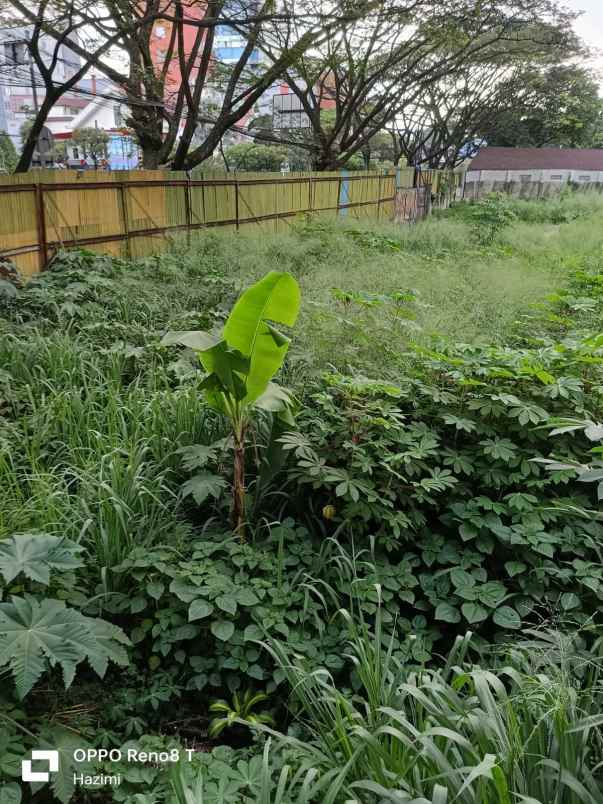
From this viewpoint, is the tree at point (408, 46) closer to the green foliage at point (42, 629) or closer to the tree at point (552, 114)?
the tree at point (552, 114)

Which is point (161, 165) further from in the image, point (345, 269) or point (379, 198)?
point (379, 198)

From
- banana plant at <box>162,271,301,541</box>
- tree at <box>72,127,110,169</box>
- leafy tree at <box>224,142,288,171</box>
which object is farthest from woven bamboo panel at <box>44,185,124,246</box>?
leafy tree at <box>224,142,288,171</box>

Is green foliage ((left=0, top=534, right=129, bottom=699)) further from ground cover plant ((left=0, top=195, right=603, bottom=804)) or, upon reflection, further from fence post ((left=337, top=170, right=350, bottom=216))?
fence post ((left=337, top=170, right=350, bottom=216))

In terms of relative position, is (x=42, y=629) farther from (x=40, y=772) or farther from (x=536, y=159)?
(x=536, y=159)

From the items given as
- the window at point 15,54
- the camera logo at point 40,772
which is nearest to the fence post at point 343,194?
the window at point 15,54

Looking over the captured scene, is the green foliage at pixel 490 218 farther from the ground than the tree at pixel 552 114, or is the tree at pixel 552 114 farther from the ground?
the tree at pixel 552 114

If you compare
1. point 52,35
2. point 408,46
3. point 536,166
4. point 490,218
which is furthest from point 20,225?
point 536,166

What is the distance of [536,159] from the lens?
128 ft

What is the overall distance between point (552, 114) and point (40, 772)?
42448mm

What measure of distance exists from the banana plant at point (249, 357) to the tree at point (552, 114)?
30813mm

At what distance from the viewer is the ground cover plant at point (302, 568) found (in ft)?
5.89

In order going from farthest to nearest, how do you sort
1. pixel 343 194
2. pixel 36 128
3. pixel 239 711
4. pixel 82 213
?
pixel 343 194
pixel 36 128
pixel 82 213
pixel 239 711

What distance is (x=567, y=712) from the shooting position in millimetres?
1788

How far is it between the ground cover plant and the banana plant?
0.04ft
